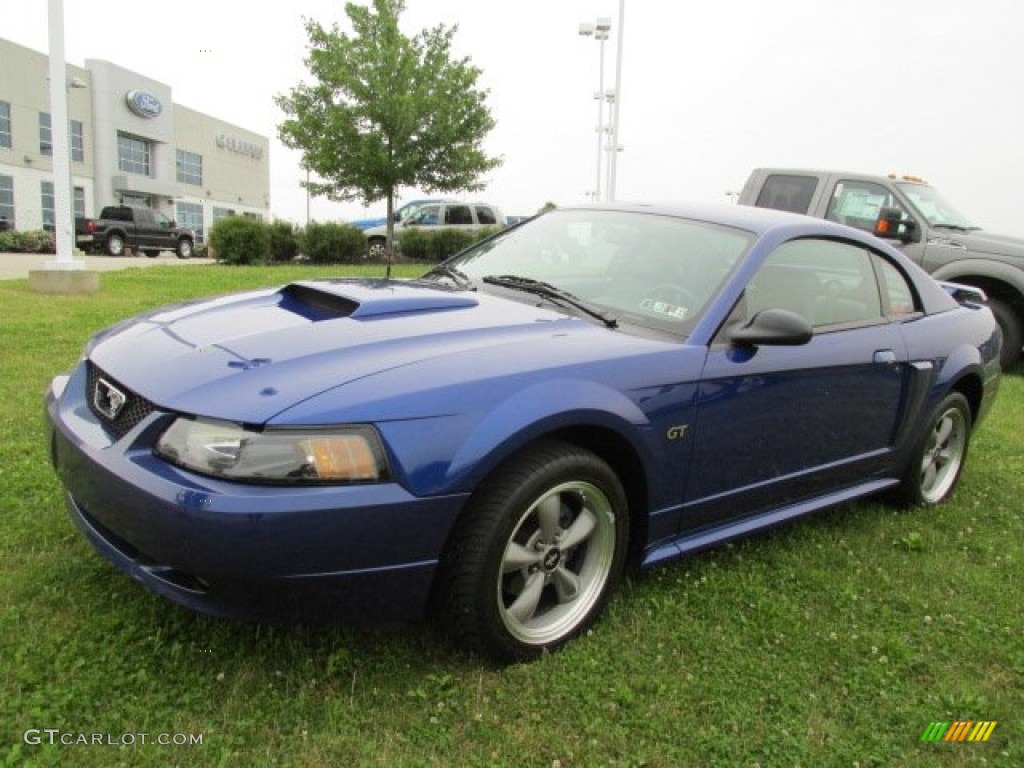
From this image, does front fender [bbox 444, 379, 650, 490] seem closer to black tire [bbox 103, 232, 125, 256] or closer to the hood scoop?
the hood scoop

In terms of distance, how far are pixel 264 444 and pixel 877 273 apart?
3.03 meters

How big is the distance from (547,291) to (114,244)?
27362 millimetres

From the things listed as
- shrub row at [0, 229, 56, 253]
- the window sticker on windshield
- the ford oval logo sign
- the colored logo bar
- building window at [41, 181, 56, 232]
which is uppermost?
the ford oval logo sign

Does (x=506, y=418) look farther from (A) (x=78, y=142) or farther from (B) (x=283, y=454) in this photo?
(A) (x=78, y=142)

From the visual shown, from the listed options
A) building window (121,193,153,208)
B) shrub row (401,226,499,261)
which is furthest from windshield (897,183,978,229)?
building window (121,193,153,208)

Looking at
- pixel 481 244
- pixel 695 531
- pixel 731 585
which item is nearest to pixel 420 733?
pixel 695 531

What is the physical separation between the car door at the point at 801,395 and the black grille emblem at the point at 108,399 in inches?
72.4

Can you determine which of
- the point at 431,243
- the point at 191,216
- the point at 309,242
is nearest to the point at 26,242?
the point at 309,242

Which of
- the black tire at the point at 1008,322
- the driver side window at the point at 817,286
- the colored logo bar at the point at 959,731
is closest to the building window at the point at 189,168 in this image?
the black tire at the point at 1008,322

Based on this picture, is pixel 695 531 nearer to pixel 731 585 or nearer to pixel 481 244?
pixel 731 585

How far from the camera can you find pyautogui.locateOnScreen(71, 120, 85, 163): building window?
42.3 metres

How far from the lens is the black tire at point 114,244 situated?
2631cm

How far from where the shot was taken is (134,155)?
4750cm

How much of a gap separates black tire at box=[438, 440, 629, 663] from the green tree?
16.4m
